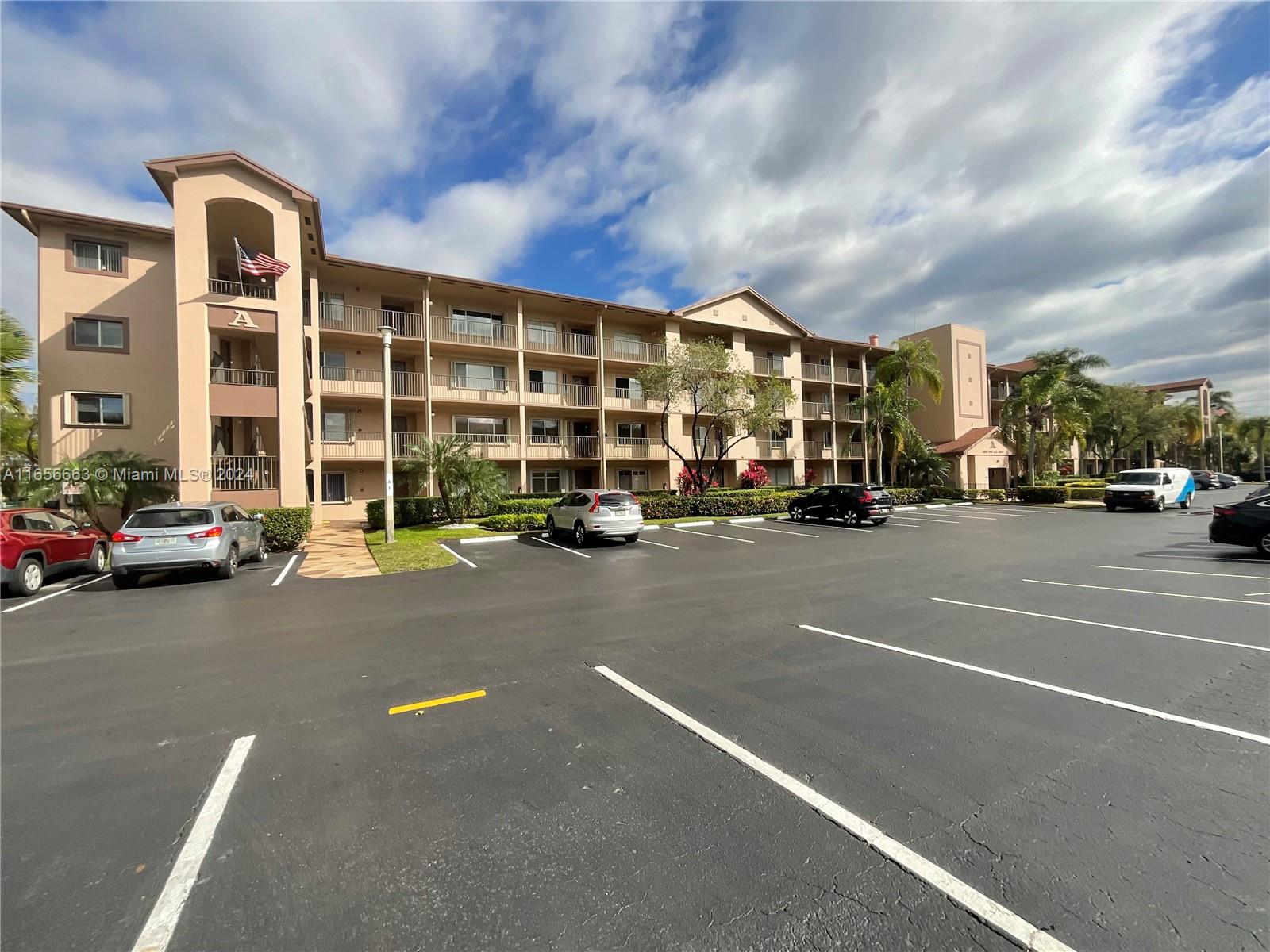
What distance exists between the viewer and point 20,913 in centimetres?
234

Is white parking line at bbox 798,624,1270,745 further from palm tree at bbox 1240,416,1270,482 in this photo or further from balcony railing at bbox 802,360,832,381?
palm tree at bbox 1240,416,1270,482

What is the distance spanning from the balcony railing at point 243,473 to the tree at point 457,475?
15.5 ft

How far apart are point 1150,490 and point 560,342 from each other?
1114 inches

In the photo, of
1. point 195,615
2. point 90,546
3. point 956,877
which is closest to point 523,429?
point 90,546

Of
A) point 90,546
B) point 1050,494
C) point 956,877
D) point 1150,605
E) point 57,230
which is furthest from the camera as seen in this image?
point 1050,494

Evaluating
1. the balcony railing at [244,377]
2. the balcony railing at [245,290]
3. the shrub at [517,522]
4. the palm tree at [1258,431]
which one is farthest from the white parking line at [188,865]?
the palm tree at [1258,431]

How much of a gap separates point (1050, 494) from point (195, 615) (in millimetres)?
36843

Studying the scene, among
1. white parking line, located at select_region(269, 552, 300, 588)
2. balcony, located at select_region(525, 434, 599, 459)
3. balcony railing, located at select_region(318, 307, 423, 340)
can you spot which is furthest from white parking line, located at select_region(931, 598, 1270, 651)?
balcony railing, located at select_region(318, 307, 423, 340)

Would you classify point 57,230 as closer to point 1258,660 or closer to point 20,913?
point 20,913

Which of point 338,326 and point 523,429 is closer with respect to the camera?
point 338,326

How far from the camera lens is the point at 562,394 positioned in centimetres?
2714

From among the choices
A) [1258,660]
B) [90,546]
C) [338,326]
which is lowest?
[1258,660]

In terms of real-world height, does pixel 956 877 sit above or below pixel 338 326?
below

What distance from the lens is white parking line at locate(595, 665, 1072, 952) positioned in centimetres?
220
